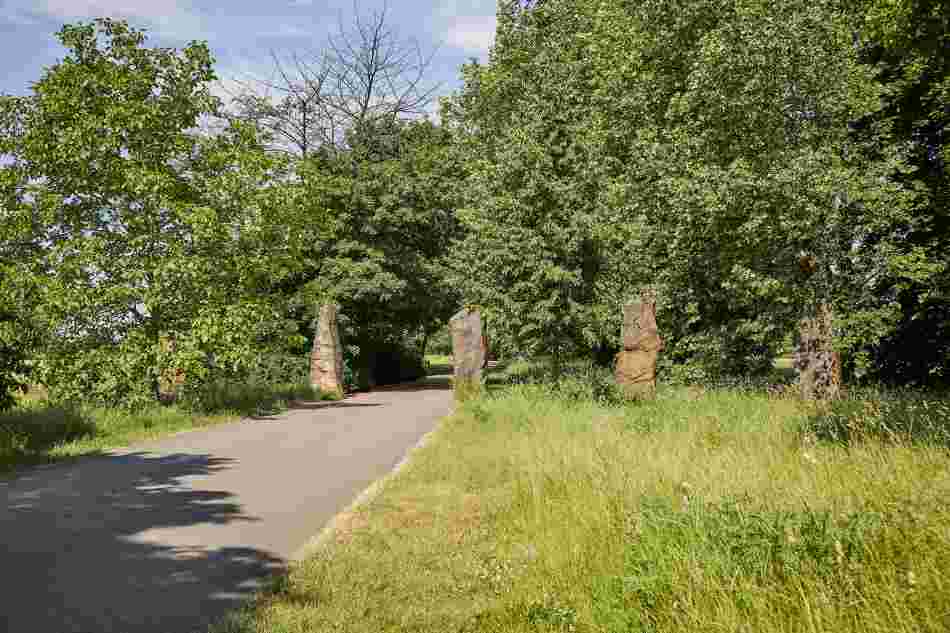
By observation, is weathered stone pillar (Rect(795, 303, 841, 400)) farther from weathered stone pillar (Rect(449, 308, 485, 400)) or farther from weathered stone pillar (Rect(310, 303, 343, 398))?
weathered stone pillar (Rect(310, 303, 343, 398))

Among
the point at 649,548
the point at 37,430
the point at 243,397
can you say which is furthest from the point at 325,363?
Result: the point at 649,548

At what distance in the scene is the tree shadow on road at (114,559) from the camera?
4.41 meters

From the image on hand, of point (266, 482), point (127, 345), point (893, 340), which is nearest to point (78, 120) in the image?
point (127, 345)

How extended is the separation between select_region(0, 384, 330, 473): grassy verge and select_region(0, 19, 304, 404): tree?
2.68ft

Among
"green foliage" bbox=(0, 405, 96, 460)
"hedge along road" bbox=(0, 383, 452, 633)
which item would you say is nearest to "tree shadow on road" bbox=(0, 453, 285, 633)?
"hedge along road" bbox=(0, 383, 452, 633)

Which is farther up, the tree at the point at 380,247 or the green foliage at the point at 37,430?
the tree at the point at 380,247

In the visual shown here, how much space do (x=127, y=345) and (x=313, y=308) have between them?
10.7 m

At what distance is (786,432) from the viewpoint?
8.91m

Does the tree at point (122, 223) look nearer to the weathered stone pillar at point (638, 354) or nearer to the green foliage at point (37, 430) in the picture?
the green foliage at point (37, 430)

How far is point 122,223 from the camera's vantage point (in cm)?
1513

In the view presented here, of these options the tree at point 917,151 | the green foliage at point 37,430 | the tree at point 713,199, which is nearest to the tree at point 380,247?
the tree at point 713,199

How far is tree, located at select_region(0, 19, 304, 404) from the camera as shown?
14.1 m

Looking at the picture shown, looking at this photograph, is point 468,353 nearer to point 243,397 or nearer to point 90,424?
point 243,397

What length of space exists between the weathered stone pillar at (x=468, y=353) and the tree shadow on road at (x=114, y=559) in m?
11.5
